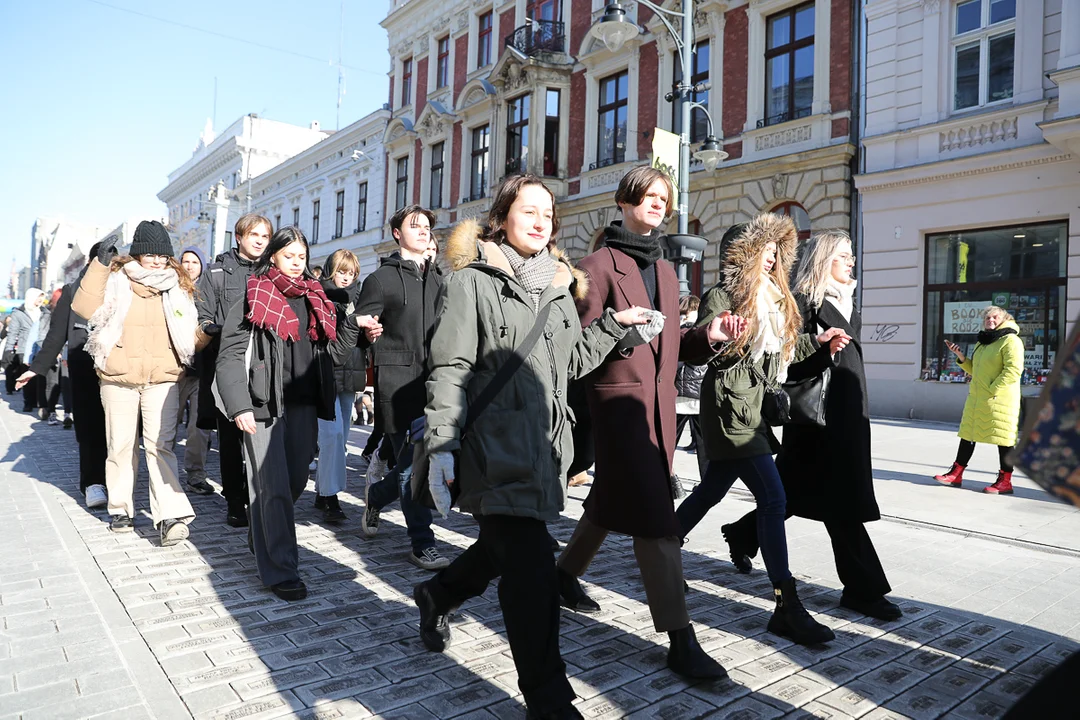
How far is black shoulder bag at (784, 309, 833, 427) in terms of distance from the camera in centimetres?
368

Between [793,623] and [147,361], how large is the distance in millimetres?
4154

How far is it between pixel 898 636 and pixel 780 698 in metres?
0.98

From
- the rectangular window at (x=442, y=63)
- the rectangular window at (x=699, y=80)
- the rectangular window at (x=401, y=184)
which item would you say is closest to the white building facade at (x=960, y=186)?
the rectangular window at (x=699, y=80)

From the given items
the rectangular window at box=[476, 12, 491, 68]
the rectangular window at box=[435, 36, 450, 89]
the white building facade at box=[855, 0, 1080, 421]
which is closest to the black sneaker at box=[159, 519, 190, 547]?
the white building facade at box=[855, 0, 1080, 421]

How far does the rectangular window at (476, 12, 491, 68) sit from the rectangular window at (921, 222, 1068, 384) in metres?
18.1

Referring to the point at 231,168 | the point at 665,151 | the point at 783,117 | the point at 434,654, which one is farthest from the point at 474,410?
the point at 231,168

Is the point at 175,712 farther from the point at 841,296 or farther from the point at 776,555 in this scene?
the point at 841,296

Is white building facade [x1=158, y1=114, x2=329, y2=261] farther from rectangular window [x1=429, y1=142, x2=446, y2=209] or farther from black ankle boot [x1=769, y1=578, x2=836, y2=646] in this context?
black ankle boot [x1=769, y1=578, x2=836, y2=646]

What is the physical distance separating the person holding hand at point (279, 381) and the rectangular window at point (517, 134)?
20731 millimetres

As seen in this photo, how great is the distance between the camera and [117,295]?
4.93 meters

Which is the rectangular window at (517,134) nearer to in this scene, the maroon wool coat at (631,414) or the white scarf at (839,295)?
the white scarf at (839,295)

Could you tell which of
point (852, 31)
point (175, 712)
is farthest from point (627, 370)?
point (852, 31)

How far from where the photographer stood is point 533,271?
2.77 meters

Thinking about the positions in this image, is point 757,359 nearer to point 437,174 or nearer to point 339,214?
point 437,174
